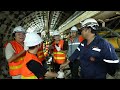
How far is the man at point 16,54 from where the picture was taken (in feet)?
12.2

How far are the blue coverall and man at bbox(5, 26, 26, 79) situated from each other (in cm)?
105

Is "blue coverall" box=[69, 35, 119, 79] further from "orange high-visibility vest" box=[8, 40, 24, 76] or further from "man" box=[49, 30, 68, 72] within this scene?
"man" box=[49, 30, 68, 72]

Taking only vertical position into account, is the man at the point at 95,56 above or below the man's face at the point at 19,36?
below

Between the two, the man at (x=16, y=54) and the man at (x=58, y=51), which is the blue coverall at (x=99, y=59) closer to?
the man at (x=16, y=54)

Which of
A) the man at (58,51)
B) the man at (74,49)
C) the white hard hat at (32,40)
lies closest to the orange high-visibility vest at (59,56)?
the man at (58,51)

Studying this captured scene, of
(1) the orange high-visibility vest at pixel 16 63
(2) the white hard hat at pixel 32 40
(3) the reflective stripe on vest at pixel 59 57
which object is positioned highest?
(2) the white hard hat at pixel 32 40

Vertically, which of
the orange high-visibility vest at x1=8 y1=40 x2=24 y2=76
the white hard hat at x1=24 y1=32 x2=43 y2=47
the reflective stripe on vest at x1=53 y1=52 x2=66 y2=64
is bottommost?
the reflective stripe on vest at x1=53 y1=52 x2=66 y2=64

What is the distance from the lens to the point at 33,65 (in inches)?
103

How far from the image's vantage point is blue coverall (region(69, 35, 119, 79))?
3.13 m

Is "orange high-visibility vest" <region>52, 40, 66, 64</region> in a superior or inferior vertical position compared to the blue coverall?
inferior

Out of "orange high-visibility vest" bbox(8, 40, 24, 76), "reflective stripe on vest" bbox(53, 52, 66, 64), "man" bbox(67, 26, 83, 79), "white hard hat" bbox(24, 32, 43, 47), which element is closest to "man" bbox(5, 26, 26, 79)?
"orange high-visibility vest" bbox(8, 40, 24, 76)
